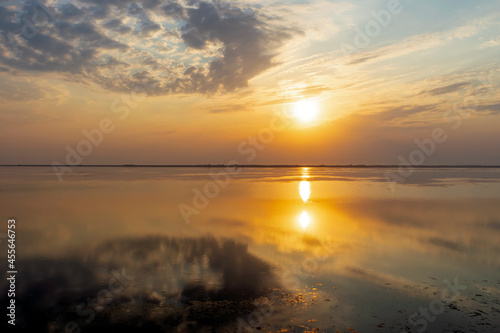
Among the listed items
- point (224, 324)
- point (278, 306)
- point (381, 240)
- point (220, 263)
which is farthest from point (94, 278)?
point (381, 240)

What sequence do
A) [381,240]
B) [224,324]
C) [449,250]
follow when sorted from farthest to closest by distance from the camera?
1. [381,240]
2. [449,250]
3. [224,324]

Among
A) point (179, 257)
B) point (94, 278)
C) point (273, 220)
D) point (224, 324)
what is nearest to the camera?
point (224, 324)

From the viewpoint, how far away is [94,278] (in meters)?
12.6

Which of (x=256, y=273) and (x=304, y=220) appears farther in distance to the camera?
(x=304, y=220)

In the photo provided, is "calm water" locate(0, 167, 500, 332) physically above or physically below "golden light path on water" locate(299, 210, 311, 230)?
below

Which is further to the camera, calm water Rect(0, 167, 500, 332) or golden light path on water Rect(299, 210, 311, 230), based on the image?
golden light path on water Rect(299, 210, 311, 230)

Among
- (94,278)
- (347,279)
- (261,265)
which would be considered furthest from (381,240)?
(94,278)

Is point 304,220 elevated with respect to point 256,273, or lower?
elevated

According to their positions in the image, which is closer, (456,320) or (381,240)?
(456,320)

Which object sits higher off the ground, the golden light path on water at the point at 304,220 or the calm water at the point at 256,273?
the golden light path on water at the point at 304,220

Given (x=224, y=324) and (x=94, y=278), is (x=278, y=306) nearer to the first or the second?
(x=224, y=324)

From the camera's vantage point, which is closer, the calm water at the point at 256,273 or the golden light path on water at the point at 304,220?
the calm water at the point at 256,273

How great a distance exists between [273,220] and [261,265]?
11.1 metres

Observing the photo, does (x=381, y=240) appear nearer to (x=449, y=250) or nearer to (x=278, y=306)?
(x=449, y=250)
